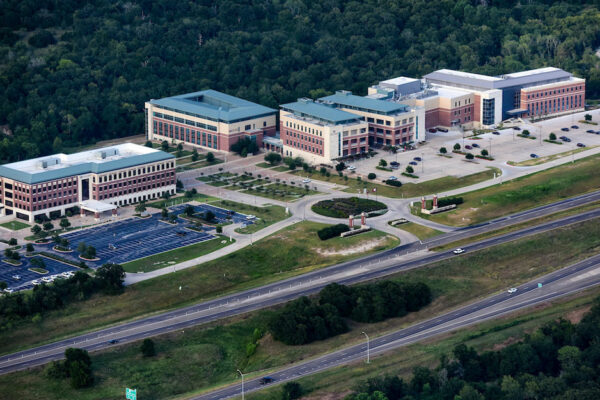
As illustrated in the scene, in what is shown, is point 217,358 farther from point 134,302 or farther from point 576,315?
point 576,315

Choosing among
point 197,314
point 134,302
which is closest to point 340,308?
point 197,314

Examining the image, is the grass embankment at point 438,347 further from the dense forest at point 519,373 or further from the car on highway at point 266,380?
the dense forest at point 519,373

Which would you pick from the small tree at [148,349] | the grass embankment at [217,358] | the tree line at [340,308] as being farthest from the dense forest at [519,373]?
the small tree at [148,349]

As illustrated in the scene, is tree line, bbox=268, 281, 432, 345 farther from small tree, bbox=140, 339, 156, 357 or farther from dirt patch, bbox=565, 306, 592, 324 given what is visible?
dirt patch, bbox=565, 306, 592, 324

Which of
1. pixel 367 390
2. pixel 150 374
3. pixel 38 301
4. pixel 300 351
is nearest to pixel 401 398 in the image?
pixel 367 390

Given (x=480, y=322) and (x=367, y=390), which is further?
(x=480, y=322)

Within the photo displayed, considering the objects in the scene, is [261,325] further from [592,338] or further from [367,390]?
[592,338]

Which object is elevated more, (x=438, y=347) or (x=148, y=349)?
(x=148, y=349)
